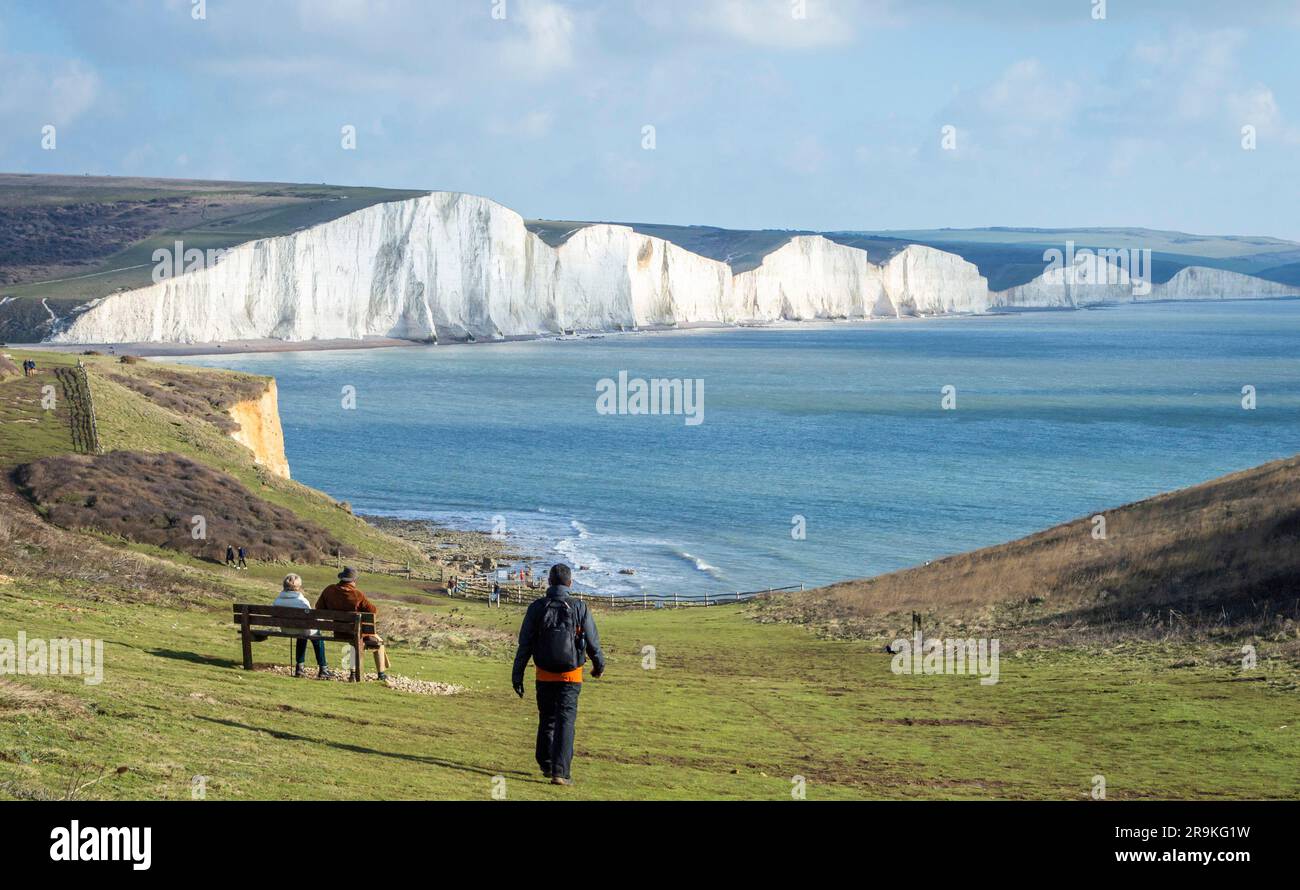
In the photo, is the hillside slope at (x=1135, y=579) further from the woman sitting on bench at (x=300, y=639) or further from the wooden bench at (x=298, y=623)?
the woman sitting on bench at (x=300, y=639)

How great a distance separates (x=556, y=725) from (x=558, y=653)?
682 millimetres

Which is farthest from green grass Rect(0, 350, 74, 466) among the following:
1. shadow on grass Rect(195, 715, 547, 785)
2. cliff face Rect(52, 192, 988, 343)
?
cliff face Rect(52, 192, 988, 343)

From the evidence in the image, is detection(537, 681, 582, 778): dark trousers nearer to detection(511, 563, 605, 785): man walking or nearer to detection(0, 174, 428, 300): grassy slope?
detection(511, 563, 605, 785): man walking

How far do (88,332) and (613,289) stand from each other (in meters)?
88.7

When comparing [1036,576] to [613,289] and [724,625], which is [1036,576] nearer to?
Result: [724,625]

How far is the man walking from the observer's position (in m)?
10.9

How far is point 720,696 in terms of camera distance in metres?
17.9

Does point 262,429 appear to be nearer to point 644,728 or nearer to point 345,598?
point 345,598

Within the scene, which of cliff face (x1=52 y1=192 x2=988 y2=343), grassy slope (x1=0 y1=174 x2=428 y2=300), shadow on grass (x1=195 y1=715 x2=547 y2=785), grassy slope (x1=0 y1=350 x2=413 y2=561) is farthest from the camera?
grassy slope (x1=0 y1=174 x2=428 y2=300)

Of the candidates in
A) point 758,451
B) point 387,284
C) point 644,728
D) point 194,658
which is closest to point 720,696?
point 644,728

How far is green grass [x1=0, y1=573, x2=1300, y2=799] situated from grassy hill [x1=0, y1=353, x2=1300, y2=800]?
0.16 ft

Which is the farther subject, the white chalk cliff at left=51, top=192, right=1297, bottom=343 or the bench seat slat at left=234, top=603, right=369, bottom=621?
the white chalk cliff at left=51, top=192, right=1297, bottom=343

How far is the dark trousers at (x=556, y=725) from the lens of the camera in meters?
11.1
